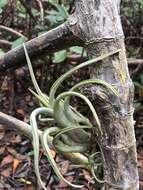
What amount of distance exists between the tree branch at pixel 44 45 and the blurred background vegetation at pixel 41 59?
838 millimetres

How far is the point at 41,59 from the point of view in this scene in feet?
7.02

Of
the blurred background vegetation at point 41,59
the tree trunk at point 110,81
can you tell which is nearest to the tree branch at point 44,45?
the tree trunk at point 110,81

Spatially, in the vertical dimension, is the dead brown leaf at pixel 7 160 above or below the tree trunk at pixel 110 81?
below

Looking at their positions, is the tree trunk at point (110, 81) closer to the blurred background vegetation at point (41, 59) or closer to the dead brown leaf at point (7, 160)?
the blurred background vegetation at point (41, 59)

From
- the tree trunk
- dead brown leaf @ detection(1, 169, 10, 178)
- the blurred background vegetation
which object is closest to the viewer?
the tree trunk

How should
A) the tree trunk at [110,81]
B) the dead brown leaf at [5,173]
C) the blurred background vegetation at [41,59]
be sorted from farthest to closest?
1. the blurred background vegetation at [41,59]
2. the dead brown leaf at [5,173]
3. the tree trunk at [110,81]

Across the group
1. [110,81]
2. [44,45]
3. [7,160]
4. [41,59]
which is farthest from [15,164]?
[110,81]

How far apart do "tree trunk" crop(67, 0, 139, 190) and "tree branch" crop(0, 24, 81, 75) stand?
27 millimetres

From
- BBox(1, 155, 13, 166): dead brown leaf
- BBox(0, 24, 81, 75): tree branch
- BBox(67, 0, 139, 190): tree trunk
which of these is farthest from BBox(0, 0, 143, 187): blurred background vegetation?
BBox(67, 0, 139, 190): tree trunk

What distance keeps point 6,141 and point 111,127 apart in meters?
1.37

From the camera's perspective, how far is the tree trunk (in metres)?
0.81

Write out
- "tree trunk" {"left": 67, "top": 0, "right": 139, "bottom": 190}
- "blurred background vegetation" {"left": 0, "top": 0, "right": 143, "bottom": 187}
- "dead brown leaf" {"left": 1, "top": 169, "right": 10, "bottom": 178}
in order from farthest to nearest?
"blurred background vegetation" {"left": 0, "top": 0, "right": 143, "bottom": 187}, "dead brown leaf" {"left": 1, "top": 169, "right": 10, "bottom": 178}, "tree trunk" {"left": 67, "top": 0, "right": 139, "bottom": 190}

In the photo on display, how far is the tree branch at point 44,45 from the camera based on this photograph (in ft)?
2.85

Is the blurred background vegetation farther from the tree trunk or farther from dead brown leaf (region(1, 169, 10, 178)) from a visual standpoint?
the tree trunk
